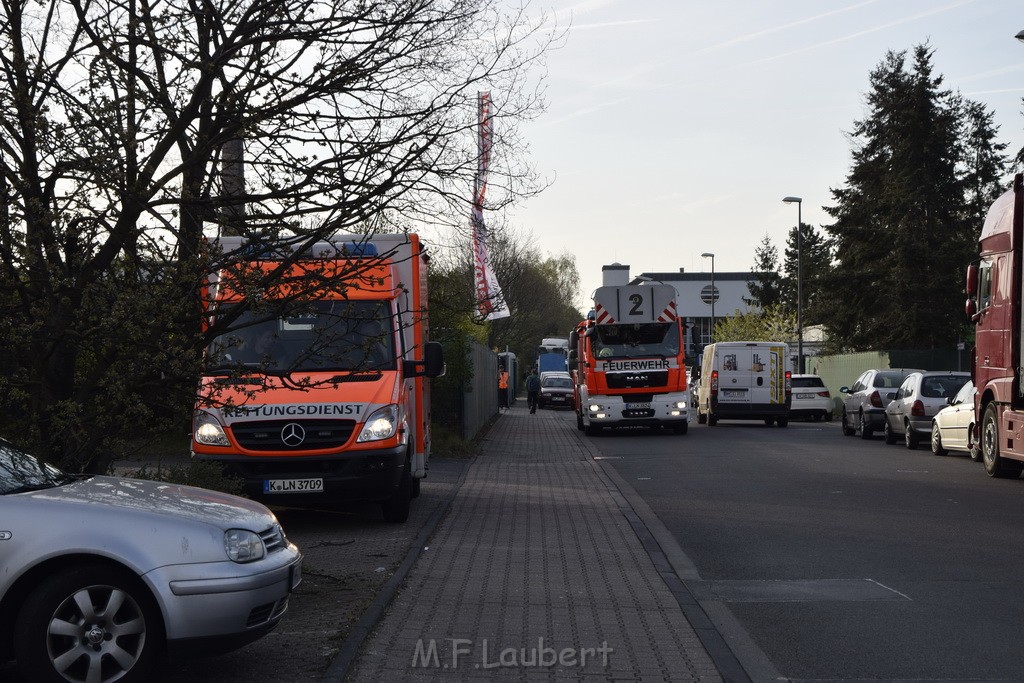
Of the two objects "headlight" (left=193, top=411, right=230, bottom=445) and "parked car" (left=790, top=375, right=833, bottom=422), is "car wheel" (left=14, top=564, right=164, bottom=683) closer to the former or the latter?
"headlight" (left=193, top=411, right=230, bottom=445)

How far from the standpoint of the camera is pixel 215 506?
6504 mm

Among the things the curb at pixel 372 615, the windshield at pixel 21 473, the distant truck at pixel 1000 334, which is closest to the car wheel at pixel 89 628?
the windshield at pixel 21 473

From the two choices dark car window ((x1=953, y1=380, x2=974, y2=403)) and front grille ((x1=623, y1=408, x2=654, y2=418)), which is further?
front grille ((x1=623, y1=408, x2=654, y2=418))

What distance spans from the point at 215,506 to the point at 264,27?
11.6ft

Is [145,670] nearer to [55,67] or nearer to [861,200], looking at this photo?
[55,67]

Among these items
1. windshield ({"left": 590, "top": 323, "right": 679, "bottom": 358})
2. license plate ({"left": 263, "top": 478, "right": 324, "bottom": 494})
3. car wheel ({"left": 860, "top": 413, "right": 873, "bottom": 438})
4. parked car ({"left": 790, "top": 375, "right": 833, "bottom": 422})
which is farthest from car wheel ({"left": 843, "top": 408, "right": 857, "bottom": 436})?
license plate ({"left": 263, "top": 478, "right": 324, "bottom": 494})

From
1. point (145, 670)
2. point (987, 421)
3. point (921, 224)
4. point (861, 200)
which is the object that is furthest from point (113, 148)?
point (861, 200)

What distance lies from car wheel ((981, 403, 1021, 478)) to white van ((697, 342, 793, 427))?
58.5 ft

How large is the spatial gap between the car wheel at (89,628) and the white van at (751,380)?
3158 cm

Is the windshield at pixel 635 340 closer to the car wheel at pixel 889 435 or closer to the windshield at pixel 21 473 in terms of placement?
the car wheel at pixel 889 435

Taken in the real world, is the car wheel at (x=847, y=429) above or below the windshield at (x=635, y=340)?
below

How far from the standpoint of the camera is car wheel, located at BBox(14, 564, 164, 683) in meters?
5.71

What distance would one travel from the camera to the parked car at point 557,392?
59.6 m

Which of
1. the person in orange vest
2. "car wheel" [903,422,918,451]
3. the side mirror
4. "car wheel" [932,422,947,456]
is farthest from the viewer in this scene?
the person in orange vest
